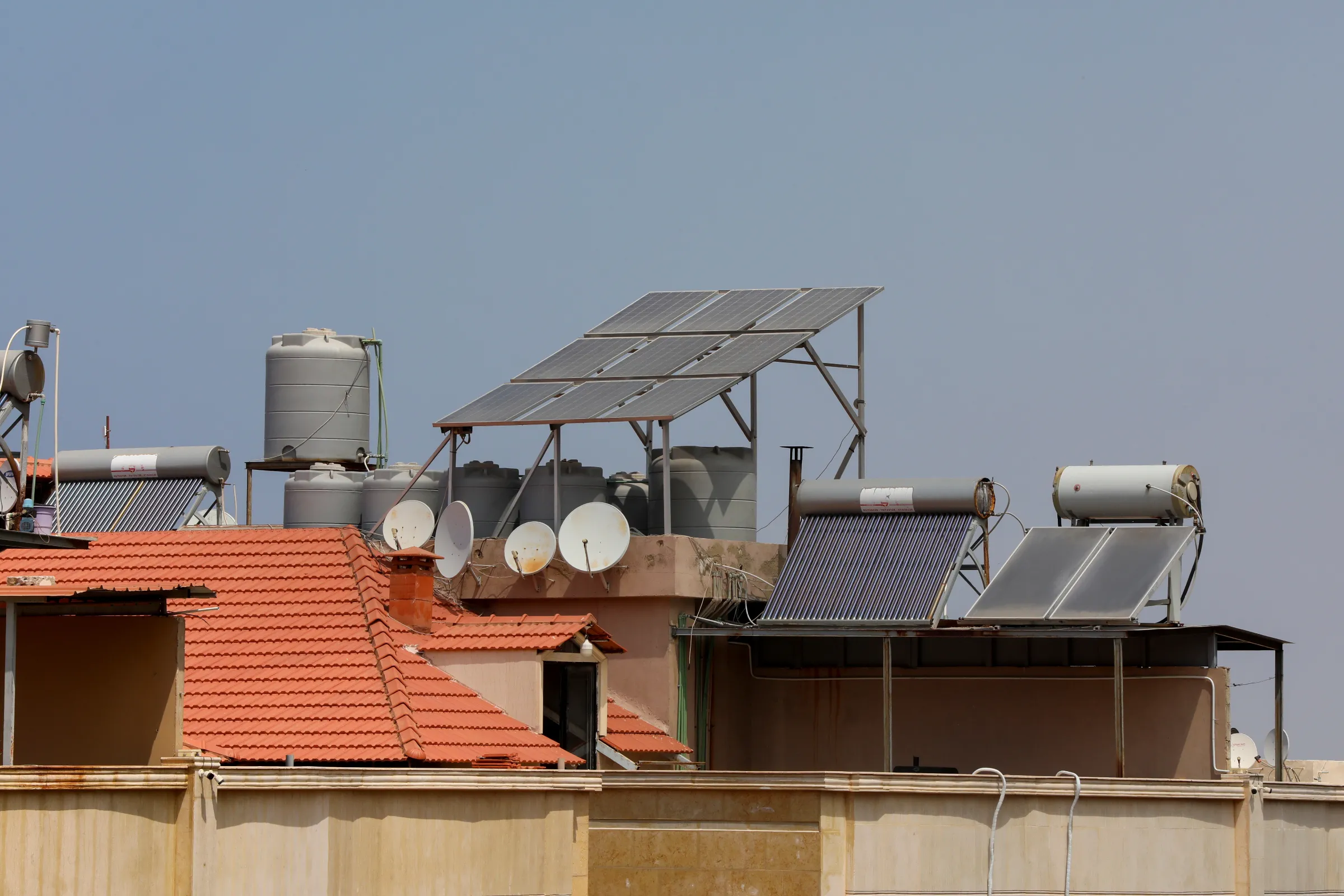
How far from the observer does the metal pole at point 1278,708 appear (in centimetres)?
3347

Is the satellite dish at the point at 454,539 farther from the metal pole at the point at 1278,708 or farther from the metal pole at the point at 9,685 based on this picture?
the metal pole at the point at 1278,708

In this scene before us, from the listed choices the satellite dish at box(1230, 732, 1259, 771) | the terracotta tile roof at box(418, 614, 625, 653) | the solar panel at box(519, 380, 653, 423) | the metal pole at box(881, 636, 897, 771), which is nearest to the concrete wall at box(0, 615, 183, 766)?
the terracotta tile roof at box(418, 614, 625, 653)

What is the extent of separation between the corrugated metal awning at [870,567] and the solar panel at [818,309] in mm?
3846

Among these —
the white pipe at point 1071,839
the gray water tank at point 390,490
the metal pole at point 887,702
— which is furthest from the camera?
the gray water tank at point 390,490

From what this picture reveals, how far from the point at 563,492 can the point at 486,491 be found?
148cm

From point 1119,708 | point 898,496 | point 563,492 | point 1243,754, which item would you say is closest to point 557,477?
point 563,492

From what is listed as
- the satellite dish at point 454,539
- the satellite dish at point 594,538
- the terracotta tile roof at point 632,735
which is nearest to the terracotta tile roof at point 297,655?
the satellite dish at point 454,539

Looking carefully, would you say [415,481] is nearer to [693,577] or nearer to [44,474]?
[693,577]

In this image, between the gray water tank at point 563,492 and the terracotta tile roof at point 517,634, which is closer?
the terracotta tile roof at point 517,634

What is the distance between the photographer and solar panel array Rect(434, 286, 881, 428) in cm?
3694

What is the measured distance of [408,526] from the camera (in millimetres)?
35938

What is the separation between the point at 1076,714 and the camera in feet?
114

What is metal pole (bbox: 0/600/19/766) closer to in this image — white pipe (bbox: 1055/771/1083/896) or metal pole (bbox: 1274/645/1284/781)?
white pipe (bbox: 1055/771/1083/896)

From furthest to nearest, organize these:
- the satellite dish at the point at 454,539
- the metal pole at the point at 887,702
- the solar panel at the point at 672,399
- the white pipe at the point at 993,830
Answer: the solar panel at the point at 672,399, the satellite dish at the point at 454,539, the metal pole at the point at 887,702, the white pipe at the point at 993,830
